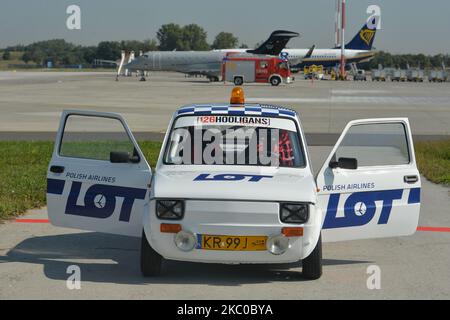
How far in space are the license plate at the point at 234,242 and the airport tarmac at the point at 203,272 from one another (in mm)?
376

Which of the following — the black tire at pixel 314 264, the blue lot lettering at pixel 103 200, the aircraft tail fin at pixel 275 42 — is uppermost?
the aircraft tail fin at pixel 275 42

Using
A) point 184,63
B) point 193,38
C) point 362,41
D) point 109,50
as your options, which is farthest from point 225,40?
point 184,63

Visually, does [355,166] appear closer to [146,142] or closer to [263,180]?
[263,180]

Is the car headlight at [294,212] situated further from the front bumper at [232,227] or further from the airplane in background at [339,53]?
the airplane in background at [339,53]

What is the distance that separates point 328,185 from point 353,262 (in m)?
0.99

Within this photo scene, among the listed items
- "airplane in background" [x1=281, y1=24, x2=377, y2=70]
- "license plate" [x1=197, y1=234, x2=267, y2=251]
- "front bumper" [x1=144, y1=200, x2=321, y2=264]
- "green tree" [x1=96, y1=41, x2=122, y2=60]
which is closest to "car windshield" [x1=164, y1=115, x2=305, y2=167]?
"front bumper" [x1=144, y1=200, x2=321, y2=264]

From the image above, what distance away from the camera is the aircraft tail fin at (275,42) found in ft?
227

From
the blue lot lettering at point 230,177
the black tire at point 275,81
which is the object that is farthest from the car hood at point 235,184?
the black tire at point 275,81

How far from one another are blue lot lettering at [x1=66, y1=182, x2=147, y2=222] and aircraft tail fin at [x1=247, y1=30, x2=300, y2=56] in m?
62.4

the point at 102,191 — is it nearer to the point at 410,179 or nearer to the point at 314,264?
the point at 314,264

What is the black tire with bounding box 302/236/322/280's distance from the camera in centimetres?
663

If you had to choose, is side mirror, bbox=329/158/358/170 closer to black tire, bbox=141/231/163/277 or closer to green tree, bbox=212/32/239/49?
black tire, bbox=141/231/163/277
